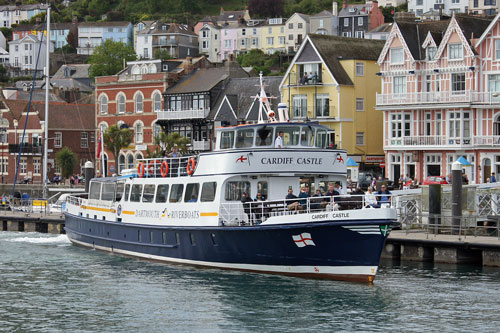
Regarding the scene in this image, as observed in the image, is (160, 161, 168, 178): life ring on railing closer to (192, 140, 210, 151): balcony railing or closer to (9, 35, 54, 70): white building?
(192, 140, 210, 151): balcony railing

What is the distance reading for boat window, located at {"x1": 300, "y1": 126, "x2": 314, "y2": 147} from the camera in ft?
115

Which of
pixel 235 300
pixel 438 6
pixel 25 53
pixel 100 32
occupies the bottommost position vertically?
pixel 235 300

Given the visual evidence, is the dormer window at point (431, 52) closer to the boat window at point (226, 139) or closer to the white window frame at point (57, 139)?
the boat window at point (226, 139)

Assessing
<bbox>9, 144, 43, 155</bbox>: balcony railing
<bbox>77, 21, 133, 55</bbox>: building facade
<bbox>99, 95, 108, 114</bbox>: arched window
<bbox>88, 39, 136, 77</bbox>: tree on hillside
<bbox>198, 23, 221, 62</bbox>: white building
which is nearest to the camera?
<bbox>99, 95, 108, 114</bbox>: arched window

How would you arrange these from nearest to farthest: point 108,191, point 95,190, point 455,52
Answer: point 108,191
point 95,190
point 455,52

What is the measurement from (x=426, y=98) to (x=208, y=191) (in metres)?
30.7

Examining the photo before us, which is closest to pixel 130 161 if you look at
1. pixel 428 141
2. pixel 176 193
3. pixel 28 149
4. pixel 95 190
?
pixel 28 149

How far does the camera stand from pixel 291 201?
32906 mm

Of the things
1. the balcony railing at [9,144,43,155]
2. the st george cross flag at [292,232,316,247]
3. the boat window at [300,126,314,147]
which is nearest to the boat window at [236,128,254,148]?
the boat window at [300,126,314,147]

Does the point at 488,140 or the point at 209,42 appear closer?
the point at 488,140

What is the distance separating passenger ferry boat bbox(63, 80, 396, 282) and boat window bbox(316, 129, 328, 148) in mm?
35

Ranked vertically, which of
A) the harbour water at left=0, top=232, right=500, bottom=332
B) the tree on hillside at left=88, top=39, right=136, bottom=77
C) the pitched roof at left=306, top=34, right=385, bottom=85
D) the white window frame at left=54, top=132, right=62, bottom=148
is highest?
the tree on hillside at left=88, top=39, right=136, bottom=77

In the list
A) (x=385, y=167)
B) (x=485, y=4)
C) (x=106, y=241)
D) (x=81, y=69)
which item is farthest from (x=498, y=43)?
(x=81, y=69)

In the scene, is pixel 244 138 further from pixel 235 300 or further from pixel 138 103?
pixel 138 103
